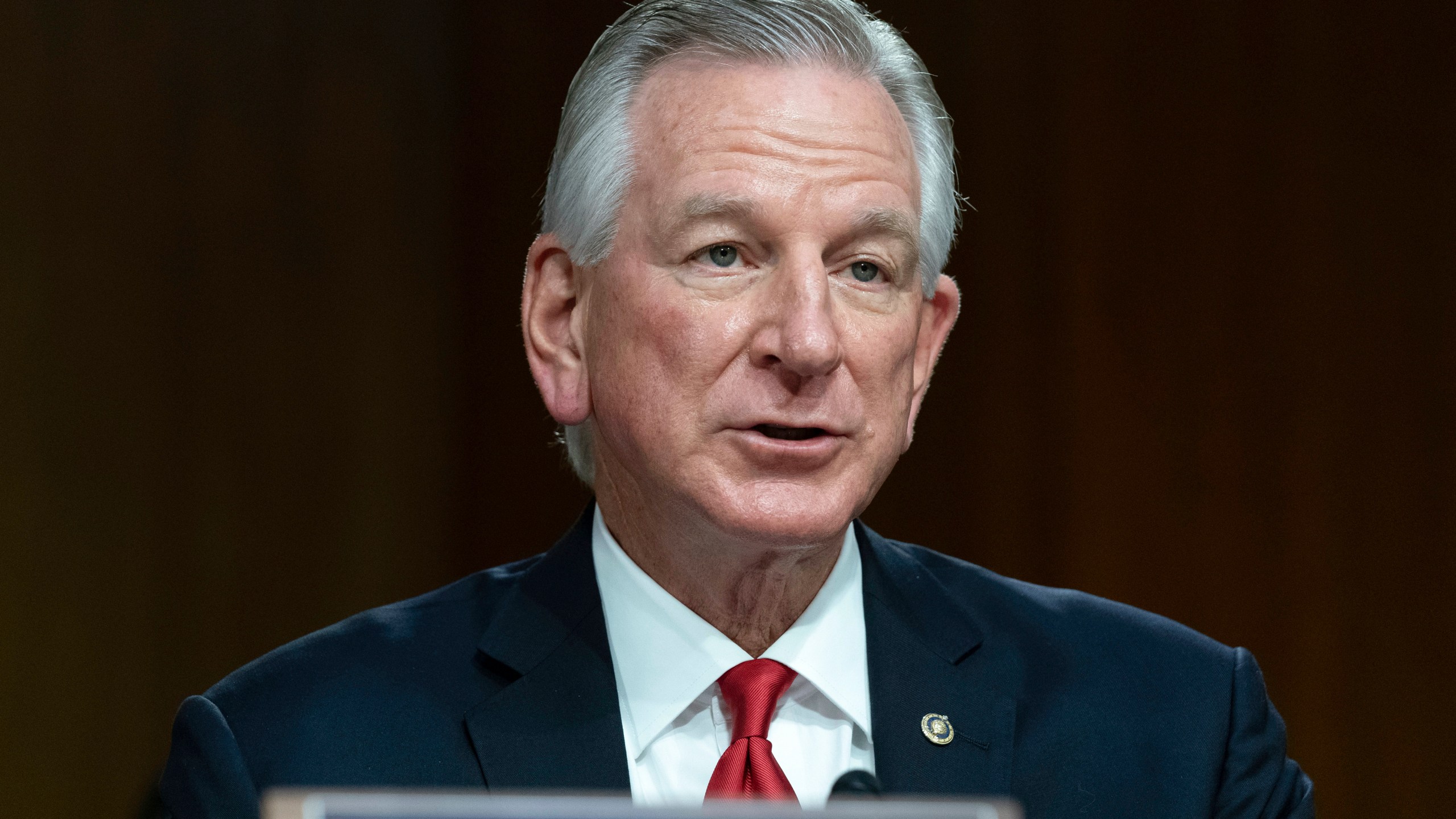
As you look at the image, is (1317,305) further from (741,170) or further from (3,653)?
(3,653)

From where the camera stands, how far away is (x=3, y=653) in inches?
114

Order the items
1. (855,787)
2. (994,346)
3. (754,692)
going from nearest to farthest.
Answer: (855,787)
(754,692)
(994,346)

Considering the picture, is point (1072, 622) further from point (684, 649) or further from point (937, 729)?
point (684, 649)

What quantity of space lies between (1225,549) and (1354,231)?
72 centimetres

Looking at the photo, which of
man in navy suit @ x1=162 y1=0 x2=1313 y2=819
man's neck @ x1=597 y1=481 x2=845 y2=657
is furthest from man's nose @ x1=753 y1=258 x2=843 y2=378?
man's neck @ x1=597 y1=481 x2=845 y2=657

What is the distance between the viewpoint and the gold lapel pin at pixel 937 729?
5.82 ft

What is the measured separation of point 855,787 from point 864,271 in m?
0.78

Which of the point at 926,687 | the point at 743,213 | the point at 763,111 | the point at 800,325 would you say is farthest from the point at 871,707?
the point at 763,111

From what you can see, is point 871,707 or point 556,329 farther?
point 556,329

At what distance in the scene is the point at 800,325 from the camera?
1.63m

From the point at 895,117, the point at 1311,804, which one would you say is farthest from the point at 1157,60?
the point at 1311,804

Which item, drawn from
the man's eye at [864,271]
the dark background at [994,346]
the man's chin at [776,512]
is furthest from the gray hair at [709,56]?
the dark background at [994,346]

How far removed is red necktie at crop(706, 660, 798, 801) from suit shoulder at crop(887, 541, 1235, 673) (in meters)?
0.36

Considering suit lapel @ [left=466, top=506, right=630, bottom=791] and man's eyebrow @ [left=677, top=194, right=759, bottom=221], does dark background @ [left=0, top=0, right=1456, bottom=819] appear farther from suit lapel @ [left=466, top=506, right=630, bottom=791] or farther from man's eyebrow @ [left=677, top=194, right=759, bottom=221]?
man's eyebrow @ [left=677, top=194, right=759, bottom=221]
